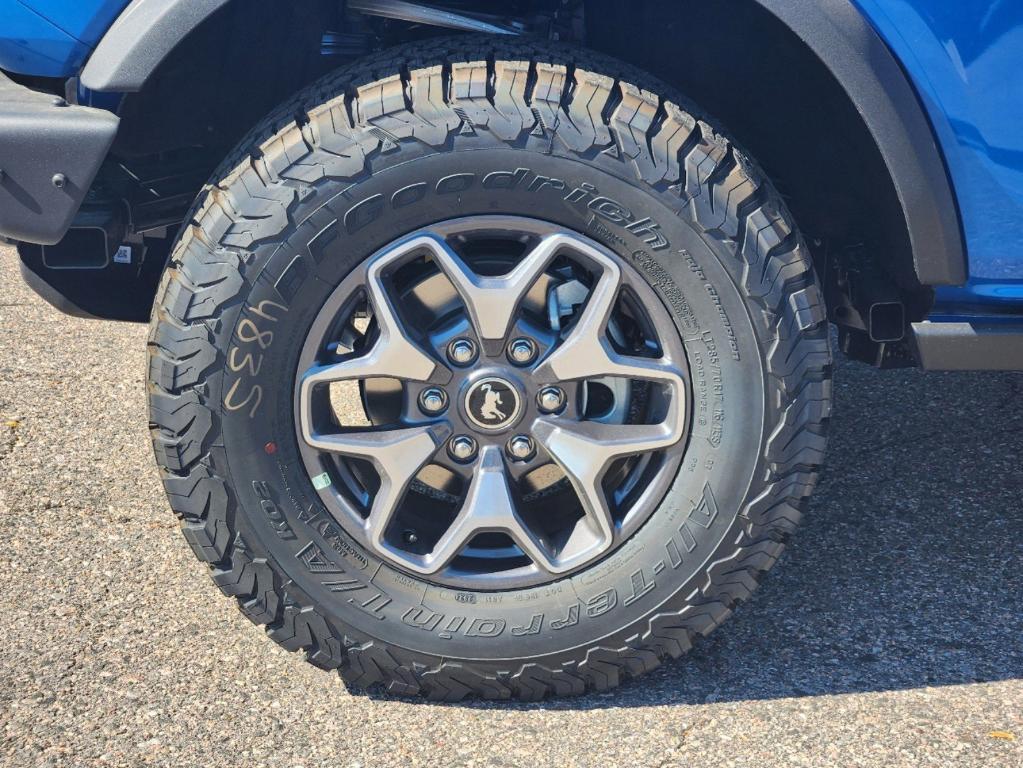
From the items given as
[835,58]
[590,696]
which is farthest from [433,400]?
[835,58]

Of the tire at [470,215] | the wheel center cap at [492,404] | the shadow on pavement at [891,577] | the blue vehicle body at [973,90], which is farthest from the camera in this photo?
the shadow on pavement at [891,577]

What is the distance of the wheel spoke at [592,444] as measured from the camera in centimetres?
215

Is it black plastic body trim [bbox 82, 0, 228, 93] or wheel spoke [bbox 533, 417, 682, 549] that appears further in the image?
wheel spoke [bbox 533, 417, 682, 549]

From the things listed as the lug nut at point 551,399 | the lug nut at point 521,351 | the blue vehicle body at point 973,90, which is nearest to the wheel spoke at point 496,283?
the lug nut at point 521,351

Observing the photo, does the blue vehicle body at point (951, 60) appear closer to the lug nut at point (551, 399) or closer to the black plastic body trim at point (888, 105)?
the black plastic body trim at point (888, 105)

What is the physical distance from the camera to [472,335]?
2.15 metres

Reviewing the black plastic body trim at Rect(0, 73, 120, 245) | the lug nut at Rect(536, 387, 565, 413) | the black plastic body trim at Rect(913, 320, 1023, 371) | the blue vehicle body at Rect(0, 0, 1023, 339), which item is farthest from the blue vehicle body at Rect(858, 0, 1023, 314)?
the black plastic body trim at Rect(0, 73, 120, 245)

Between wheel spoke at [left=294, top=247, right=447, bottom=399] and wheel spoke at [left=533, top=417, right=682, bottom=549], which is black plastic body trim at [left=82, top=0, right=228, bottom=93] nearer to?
wheel spoke at [left=294, top=247, right=447, bottom=399]

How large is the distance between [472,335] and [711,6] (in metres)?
0.84

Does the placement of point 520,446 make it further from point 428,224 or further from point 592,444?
point 428,224

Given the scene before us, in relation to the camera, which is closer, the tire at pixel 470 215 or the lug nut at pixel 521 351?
the tire at pixel 470 215

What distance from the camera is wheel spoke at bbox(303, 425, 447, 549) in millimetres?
2137

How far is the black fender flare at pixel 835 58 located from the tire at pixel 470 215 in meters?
0.23

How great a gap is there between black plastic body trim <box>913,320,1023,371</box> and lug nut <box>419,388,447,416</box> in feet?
3.20
